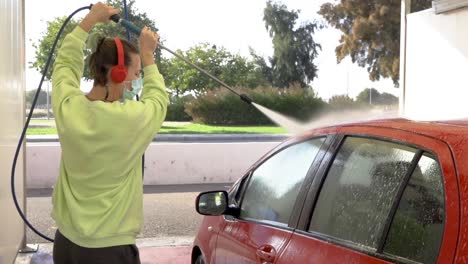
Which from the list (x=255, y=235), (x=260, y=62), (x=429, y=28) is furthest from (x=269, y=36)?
(x=255, y=235)

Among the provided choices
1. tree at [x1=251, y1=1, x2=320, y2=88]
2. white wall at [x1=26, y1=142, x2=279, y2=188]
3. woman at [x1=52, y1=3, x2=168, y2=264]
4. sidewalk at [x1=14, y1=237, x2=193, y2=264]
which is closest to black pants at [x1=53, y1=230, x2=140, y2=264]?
woman at [x1=52, y1=3, x2=168, y2=264]

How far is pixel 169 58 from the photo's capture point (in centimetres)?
2719

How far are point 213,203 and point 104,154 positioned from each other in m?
1.24

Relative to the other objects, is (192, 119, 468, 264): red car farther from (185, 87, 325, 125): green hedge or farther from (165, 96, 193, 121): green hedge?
(165, 96, 193, 121): green hedge

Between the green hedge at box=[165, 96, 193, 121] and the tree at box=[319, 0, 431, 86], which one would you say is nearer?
the green hedge at box=[165, 96, 193, 121]

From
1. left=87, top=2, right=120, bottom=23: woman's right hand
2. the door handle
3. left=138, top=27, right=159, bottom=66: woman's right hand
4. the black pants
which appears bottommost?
the door handle

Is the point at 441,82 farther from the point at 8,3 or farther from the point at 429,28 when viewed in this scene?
the point at 8,3

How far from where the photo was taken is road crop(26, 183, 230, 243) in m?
8.96

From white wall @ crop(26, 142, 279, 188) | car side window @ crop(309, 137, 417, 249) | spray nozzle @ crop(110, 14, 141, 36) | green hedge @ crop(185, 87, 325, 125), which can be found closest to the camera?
car side window @ crop(309, 137, 417, 249)

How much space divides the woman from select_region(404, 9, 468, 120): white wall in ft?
20.1

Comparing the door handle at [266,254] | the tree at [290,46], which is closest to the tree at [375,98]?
the tree at [290,46]

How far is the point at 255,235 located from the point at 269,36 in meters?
32.9

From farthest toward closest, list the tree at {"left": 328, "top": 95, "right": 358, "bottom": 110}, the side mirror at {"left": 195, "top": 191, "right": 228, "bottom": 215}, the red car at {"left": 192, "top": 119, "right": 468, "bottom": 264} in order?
the tree at {"left": 328, "top": 95, "right": 358, "bottom": 110} < the side mirror at {"left": 195, "top": 191, "right": 228, "bottom": 215} < the red car at {"left": 192, "top": 119, "right": 468, "bottom": 264}

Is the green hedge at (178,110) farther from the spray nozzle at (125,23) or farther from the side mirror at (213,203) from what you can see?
the spray nozzle at (125,23)
